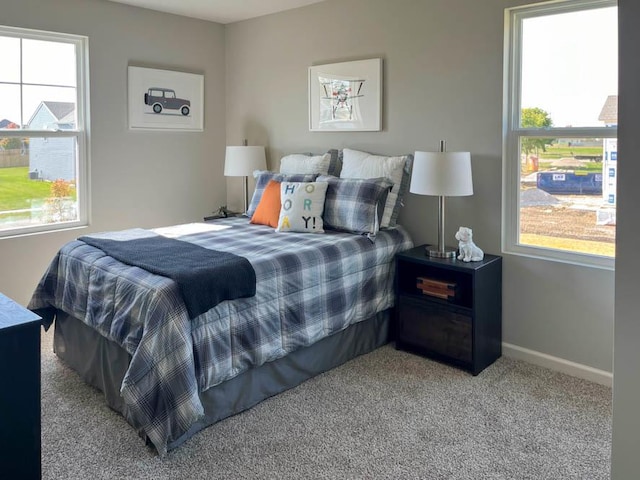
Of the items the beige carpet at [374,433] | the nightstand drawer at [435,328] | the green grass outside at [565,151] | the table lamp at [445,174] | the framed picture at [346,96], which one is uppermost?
the framed picture at [346,96]

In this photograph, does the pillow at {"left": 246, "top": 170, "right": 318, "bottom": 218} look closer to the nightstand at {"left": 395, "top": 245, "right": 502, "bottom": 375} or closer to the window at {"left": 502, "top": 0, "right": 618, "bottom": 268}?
the nightstand at {"left": 395, "top": 245, "right": 502, "bottom": 375}

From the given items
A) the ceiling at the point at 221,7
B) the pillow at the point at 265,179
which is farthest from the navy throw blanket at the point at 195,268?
the ceiling at the point at 221,7

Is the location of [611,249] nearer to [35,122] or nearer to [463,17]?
[463,17]

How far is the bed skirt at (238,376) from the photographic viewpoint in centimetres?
254

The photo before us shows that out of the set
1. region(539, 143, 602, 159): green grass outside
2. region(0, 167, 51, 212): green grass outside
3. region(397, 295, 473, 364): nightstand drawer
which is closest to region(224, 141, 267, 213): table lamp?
region(0, 167, 51, 212): green grass outside

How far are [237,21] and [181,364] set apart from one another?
11.6 ft

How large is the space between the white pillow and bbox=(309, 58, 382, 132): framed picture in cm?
28

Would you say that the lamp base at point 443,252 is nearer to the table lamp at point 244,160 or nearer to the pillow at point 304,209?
the pillow at point 304,209

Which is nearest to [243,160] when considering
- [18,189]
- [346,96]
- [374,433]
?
[346,96]

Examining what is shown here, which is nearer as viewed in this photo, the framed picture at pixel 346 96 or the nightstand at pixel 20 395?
the nightstand at pixel 20 395

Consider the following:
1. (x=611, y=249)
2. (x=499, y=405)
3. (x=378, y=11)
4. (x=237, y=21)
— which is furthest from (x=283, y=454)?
(x=237, y=21)

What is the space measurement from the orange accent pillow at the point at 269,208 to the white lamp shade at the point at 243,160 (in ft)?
2.10

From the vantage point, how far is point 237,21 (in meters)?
4.75

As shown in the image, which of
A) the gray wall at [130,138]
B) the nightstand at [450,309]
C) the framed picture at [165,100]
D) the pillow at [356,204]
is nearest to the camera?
the nightstand at [450,309]
